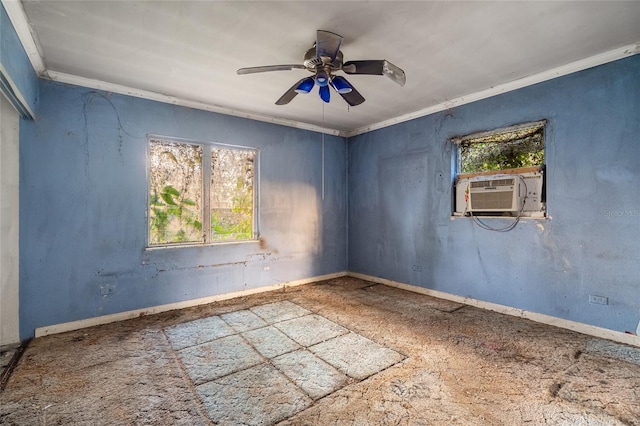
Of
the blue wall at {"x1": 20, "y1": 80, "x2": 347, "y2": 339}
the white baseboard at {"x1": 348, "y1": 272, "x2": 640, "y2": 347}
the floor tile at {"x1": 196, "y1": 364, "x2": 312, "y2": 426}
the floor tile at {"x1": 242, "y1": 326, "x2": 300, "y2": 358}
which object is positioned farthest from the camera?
the blue wall at {"x1": 20, "y1": 80, "x2": 347, "y2": 339}

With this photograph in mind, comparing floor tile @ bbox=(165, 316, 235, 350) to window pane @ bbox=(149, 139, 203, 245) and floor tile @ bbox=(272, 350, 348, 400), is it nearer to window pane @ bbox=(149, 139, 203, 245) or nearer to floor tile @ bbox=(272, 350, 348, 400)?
floor tile @ bbox=(272, 350, 348, 400)

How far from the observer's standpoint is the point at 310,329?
307 cm

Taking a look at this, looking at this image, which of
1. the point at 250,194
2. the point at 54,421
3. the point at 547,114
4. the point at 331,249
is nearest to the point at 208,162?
the point at 250,194

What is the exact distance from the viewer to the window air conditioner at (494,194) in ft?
11.0

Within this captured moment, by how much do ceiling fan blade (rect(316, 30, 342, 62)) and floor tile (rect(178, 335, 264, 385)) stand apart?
2.55m

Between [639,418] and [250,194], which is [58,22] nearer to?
[250,194]

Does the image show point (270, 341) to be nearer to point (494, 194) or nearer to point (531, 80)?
point (494, 194)

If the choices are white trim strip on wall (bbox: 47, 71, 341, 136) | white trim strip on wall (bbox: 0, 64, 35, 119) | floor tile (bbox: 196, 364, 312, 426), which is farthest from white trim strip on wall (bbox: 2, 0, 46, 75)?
floor tile (bbox: 196, 364, 312, 426)

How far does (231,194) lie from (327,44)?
2747 mm

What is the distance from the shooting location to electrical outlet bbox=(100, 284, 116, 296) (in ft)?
10.7

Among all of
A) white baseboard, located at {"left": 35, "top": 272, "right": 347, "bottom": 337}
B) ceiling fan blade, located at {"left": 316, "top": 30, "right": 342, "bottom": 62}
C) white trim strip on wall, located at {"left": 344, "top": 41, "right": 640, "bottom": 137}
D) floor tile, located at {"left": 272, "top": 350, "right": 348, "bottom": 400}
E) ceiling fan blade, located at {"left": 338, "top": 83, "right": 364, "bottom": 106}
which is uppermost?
white trim strip on wall, located at {"left": 344, "top": 41, "right": 640, "bottom": 137}

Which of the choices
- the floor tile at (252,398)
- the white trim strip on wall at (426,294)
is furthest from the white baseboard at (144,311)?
the floor tile at (252,398)

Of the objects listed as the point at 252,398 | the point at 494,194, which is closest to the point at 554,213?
the point at 494,194

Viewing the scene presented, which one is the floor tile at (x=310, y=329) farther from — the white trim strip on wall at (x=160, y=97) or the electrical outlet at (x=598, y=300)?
the white trim strip on wall at (x=160, y=97)
